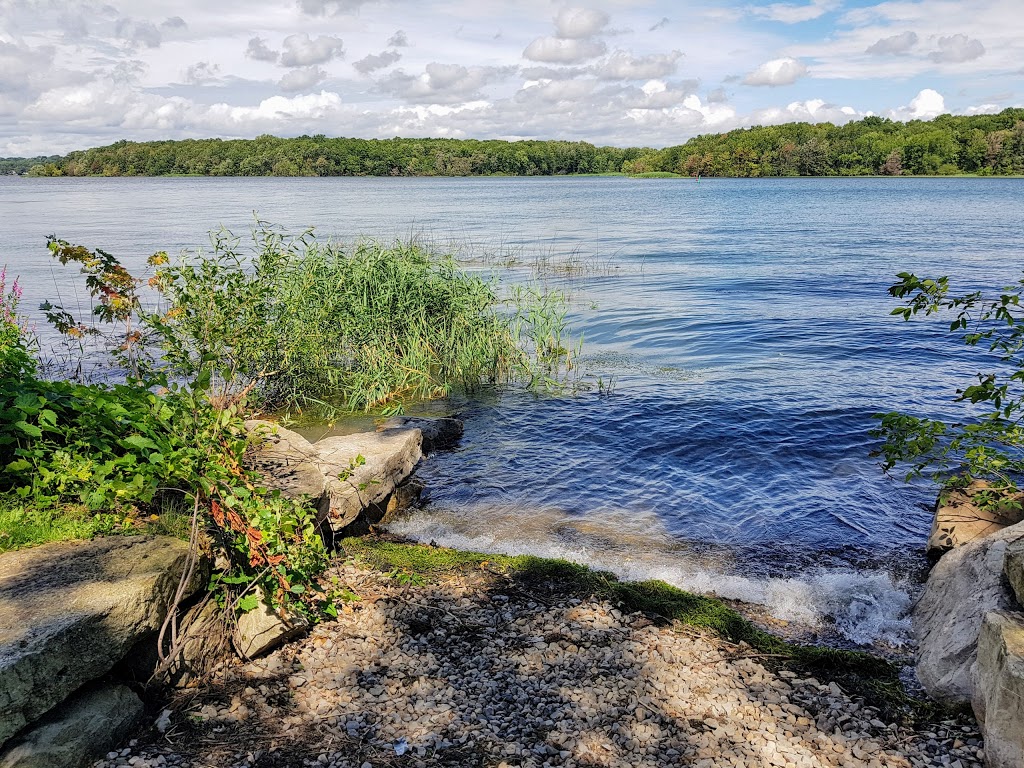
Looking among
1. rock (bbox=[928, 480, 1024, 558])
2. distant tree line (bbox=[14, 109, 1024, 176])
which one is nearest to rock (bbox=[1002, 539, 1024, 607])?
rock (bbox=[928, 480, 1024, 558])

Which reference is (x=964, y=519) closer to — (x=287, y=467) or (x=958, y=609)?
(x=958, y=609)

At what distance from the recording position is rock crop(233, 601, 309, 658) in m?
5.34

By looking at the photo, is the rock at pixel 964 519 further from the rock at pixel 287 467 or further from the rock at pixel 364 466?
the rock at pixel 287 467

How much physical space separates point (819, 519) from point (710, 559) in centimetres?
194

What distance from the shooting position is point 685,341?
1862cm

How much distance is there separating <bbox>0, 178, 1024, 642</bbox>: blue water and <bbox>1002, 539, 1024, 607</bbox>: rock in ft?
5.53

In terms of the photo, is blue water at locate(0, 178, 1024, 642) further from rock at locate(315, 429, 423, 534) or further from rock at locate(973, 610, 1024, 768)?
rock at locate(973, 610, 1024, 768)

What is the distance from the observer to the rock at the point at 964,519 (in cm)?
753

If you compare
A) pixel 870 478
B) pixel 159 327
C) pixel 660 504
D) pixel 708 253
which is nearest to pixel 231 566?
pixel 159 327

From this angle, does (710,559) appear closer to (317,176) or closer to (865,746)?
(865,746)

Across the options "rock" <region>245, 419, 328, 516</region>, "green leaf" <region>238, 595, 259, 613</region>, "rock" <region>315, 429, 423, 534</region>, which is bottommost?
"rock" <region>315, 429, 423, 534</region>

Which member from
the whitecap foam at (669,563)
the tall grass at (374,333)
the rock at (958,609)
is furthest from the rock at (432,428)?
the rock at (958,609)

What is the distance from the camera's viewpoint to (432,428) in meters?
11.6

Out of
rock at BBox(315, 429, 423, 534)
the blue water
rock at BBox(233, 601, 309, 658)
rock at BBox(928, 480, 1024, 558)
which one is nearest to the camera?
rock at BBox(233, 601, 309, 658)
